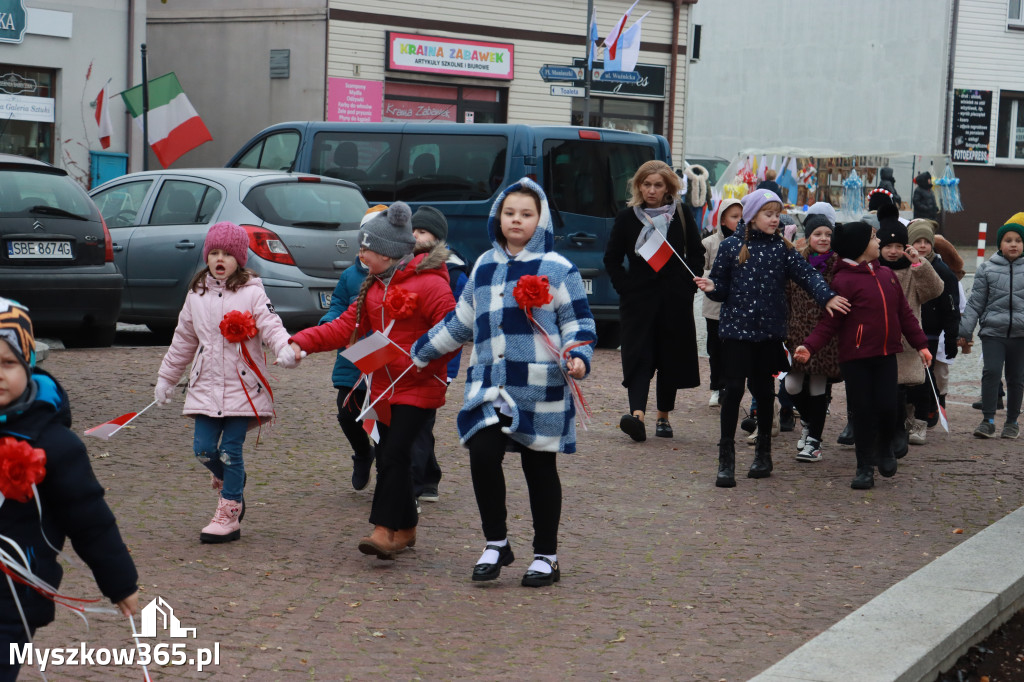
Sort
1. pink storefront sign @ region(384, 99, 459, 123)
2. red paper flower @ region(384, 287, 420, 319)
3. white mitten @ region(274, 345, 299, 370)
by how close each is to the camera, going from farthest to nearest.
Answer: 1. pink storefront sign @ region(384, 99, 459, 123)
2. red paper flower @ region(384, 287, 420, 319)
3. white mitten @ region(274, 345, 299, 370)

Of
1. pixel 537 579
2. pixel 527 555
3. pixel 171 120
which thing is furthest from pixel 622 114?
pixel 537 579

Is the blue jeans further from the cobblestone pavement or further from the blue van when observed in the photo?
the blue van

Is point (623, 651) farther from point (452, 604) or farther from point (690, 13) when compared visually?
point (690, 13)

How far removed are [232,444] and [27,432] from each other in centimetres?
284

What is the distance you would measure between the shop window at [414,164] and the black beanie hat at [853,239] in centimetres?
644

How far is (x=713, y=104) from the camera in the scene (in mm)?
40844

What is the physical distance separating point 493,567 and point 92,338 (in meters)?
7.89

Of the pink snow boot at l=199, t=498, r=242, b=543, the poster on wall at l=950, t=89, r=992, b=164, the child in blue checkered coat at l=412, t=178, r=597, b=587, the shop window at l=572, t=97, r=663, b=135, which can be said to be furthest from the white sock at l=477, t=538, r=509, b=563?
the poster on wall at l=950, t=89, r=992, b=164

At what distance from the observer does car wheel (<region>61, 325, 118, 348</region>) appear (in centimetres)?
1254

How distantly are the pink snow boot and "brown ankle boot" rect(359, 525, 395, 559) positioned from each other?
675 mm

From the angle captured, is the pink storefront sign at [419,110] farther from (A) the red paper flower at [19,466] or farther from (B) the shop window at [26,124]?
(A) the red paper flower at [19,466]

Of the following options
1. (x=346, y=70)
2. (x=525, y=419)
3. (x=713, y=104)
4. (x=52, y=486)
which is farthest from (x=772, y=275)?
(x=713, y=104)

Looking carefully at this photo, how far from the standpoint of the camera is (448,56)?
1085 inches

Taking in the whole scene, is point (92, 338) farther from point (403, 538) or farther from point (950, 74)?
point (950, 74)
